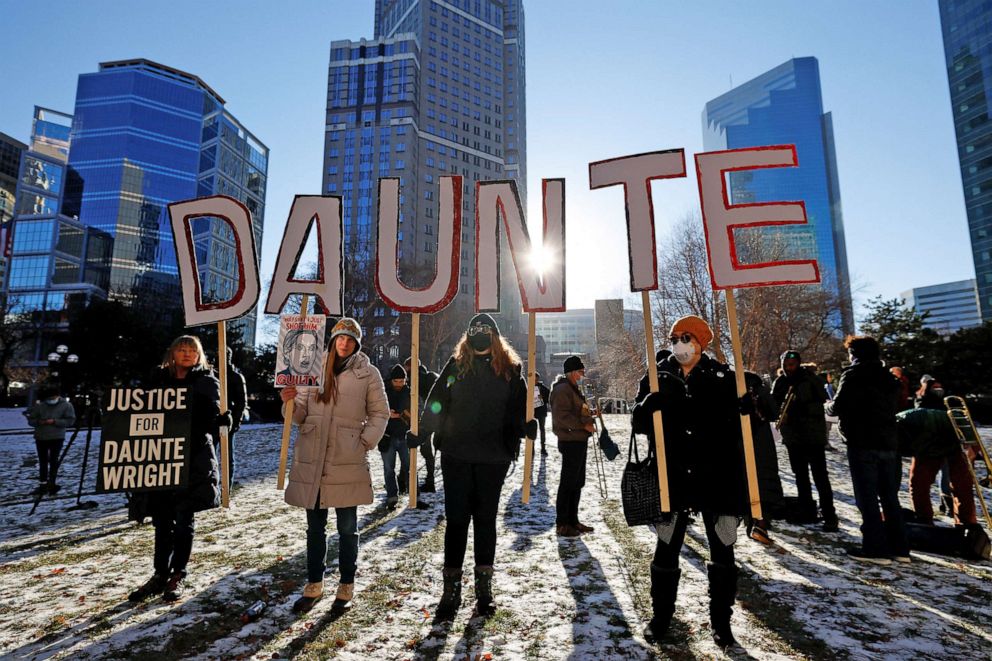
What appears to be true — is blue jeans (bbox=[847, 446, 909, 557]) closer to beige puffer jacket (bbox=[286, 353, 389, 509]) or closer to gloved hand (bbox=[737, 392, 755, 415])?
gloved hand (bbox=[737, 392, 755, 415])

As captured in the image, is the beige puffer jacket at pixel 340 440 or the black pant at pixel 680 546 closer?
the black pant at pixel 680 546

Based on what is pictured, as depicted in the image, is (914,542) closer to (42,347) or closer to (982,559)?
(982,559)

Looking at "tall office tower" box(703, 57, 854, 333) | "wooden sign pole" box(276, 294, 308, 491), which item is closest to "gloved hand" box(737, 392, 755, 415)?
"wooden sign pole" box(276, 294, 308, 491)

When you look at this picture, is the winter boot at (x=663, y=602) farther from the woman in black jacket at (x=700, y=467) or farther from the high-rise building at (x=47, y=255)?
the high-rise building at (x=47, y=255)

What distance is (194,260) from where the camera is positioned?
18.5 ft

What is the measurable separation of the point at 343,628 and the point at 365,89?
130932 mm

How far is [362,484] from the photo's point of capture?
400 centimetres

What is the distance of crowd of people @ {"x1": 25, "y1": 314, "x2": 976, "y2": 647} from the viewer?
3404 millimetres

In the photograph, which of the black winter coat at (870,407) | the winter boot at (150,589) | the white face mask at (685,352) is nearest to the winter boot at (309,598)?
the winter boot at (150,589)

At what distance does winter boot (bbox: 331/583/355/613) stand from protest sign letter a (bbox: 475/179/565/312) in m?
2.83

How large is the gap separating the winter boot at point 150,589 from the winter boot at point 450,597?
7.90ft

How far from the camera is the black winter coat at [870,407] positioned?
5031 millimetres

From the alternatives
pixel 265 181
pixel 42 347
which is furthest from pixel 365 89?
pixel 42 347

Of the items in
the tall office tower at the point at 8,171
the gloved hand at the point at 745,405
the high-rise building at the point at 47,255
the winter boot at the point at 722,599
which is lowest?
the winter boot at the point at 722,599
